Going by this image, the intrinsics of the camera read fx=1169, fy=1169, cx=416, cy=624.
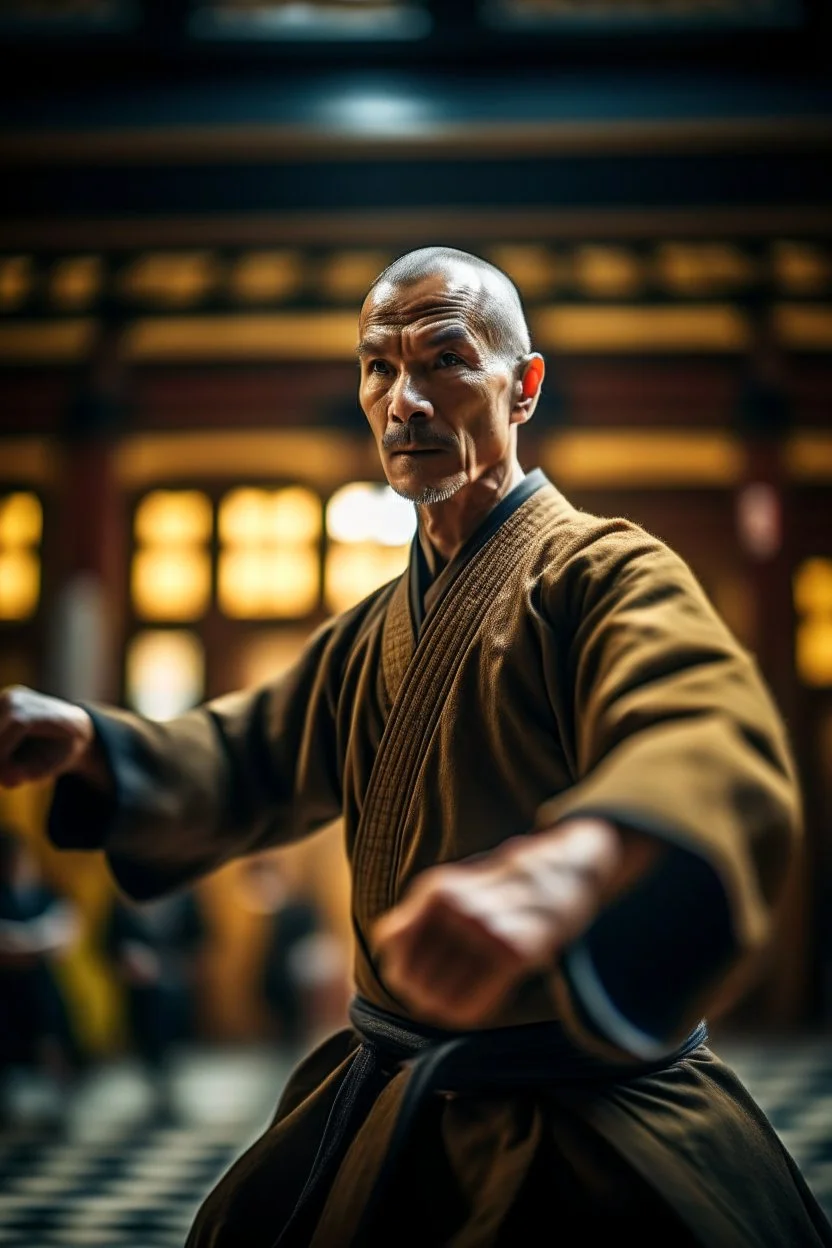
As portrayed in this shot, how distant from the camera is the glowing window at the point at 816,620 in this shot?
25.4ft

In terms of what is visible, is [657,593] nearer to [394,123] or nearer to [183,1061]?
[394,123]

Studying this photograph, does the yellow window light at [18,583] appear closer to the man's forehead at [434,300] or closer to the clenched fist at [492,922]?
the man's forehead at [434,300]

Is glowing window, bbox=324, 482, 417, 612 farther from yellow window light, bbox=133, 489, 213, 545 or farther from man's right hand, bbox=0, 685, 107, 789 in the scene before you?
man's right hand, bbox=0, 685, 107, 789

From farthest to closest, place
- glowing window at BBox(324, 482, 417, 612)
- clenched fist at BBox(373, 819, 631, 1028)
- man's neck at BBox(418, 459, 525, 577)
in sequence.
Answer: glowing window at BBox(324, 482, 417, 612), man's neck at BBox(418, 459, 525, 577), clenched fist at BBox(373, 819, 631, 1028)

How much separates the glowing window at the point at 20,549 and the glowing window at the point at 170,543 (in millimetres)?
654

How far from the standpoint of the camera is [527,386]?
53.6 inches

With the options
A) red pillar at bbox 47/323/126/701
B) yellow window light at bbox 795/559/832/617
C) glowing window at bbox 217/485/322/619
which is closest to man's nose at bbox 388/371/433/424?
red pillar at bbox 47/323/126/701

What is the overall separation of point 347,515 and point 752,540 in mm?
2514

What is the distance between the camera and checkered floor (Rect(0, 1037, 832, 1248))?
12.3 ft

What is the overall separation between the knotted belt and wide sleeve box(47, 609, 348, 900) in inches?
14.2

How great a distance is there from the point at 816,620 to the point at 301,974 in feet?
13.2

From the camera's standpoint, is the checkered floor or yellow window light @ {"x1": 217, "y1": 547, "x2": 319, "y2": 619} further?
yellow window light @ {"x1": 217, "y1": 547, "x2": 319, "y2": 619}

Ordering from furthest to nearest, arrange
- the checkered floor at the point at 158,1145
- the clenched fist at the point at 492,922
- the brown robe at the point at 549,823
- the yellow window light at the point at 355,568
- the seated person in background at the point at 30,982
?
the yellow window light at the point at 355,568
the seated person in background at the point at 30,982
the checkered floor at the point at 158,1145
the brown robe at the point at 549,823
the clenched fist at the point at 492,922

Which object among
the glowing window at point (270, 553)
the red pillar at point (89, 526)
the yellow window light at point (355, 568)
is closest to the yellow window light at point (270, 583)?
the glowing window at point (270, 553)
